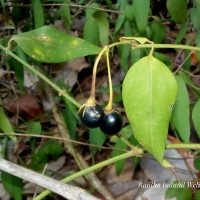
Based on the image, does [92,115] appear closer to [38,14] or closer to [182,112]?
[182,112]

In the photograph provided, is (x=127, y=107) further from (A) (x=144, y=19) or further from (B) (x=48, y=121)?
(B) (x=48, y=121)

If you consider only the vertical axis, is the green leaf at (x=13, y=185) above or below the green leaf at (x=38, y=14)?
below

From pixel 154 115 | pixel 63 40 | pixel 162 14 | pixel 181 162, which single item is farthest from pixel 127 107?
pixel 162 14

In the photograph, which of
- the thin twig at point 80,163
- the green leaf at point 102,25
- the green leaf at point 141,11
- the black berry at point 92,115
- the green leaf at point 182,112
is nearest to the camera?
the black berry at point 92,115

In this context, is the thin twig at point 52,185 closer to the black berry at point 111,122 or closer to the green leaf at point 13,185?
the black berry at point 111,122

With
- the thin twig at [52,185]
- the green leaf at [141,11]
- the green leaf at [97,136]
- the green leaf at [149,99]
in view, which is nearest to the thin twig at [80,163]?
the green leaf at [97,136]

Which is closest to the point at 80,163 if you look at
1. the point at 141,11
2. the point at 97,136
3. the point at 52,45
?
the point at 97,136

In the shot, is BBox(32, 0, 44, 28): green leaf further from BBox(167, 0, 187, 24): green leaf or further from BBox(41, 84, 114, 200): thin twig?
BBox(41, 84, 114, 200): thin twig
